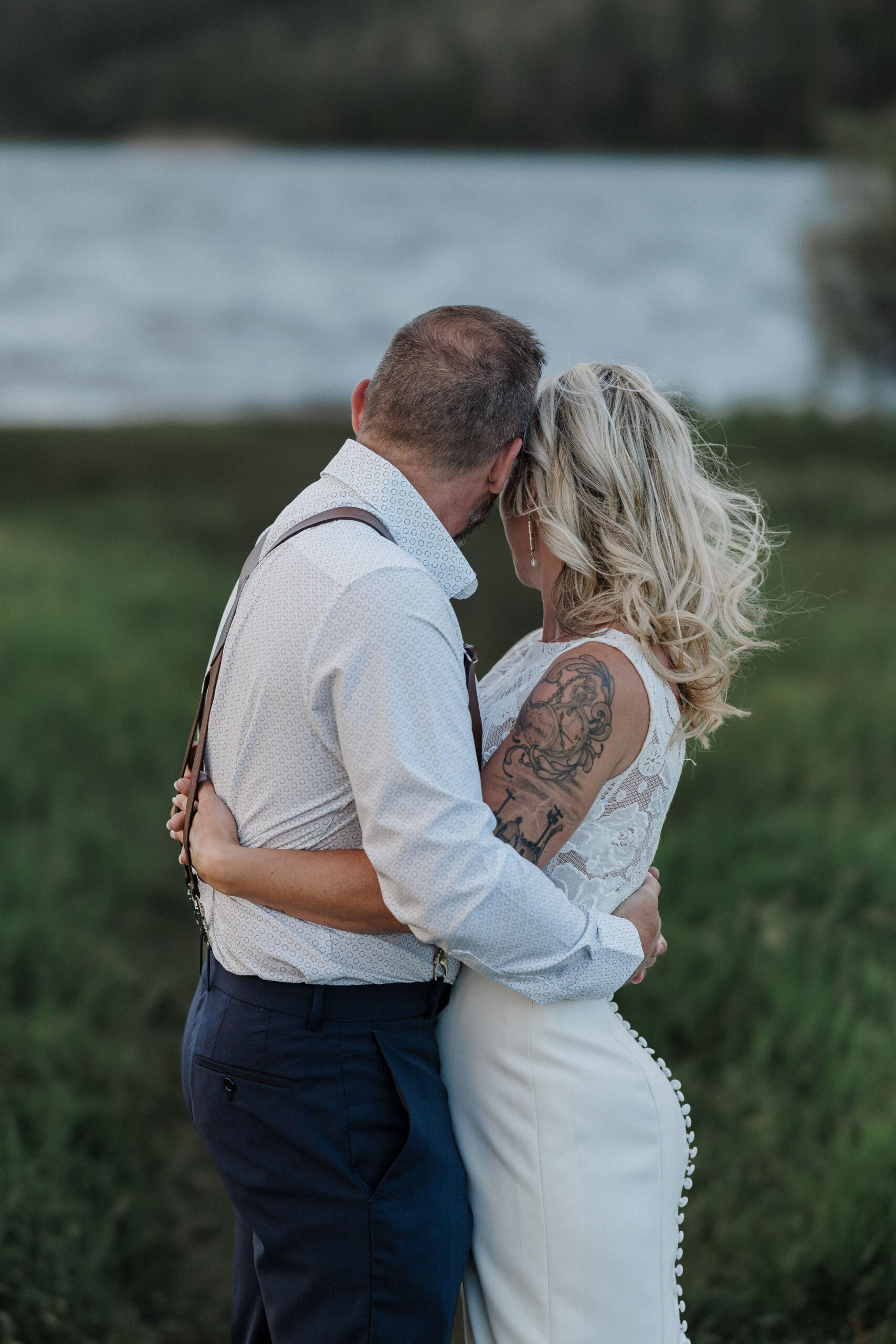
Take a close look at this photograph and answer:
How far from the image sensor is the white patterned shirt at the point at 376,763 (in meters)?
1.51

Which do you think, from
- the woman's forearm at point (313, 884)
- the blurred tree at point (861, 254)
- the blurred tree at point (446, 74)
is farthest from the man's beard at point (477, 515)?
the blurred tree at point (446, 74)

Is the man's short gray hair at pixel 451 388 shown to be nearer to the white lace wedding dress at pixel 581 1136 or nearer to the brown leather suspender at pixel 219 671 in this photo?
the brown leather suspender at pixel 219 671

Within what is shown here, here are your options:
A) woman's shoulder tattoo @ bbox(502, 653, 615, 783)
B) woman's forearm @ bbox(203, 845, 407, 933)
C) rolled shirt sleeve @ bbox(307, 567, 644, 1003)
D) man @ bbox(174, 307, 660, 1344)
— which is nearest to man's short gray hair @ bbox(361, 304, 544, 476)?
man @ bbox(174, 307, 660, 1344)

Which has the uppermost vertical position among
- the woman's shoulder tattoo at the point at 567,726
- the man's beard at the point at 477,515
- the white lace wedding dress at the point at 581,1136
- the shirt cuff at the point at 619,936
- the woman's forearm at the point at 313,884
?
the man's beard at the point at 477,515

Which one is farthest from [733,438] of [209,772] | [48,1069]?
[209,772]

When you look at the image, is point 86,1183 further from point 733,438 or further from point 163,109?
point 163,109

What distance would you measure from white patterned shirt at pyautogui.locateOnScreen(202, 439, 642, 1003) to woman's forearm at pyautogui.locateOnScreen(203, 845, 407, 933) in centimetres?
4

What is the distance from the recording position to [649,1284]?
→ 1820mm

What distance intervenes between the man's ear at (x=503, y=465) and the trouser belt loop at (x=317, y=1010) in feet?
2.71

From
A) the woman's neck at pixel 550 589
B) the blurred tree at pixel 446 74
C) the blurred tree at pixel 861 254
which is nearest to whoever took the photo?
the woman's neck at pixel 550 589

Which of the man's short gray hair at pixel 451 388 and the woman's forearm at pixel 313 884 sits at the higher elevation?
the man's short gray hair at pixel 451 388

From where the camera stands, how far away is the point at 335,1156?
1.71m

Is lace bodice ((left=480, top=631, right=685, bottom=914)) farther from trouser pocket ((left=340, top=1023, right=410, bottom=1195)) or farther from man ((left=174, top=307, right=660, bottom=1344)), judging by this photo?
trouser pocket ((left=340, top=1023, right=410, bottom=1195))

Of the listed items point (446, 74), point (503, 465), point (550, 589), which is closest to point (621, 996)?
point (550, 589)
